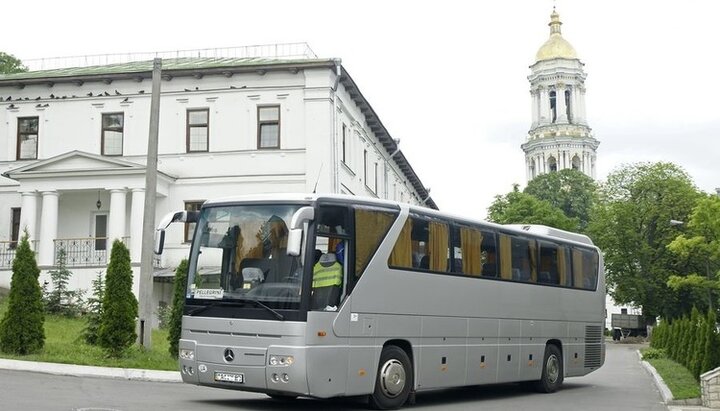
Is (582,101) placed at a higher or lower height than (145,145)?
higher

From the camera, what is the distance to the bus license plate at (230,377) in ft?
41.9

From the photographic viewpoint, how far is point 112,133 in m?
37.7

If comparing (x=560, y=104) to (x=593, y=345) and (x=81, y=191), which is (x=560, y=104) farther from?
(x=593, y=345)

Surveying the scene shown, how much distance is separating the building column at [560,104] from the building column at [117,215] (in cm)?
9052

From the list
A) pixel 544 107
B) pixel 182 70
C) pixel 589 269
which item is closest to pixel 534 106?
pixel 544 107

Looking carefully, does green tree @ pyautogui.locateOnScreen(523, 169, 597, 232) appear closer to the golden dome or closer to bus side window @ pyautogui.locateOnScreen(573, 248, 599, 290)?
the golden dome

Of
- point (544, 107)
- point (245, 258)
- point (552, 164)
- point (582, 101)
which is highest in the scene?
point (582, 101)

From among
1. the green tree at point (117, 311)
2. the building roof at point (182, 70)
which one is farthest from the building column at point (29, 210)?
the green tree at point (117, 311)

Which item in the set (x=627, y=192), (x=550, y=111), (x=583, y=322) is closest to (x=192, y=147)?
(x=583, y=322)

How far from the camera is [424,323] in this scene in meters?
14.9

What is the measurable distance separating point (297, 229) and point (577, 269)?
10.3m

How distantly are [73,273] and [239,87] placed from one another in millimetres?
9536

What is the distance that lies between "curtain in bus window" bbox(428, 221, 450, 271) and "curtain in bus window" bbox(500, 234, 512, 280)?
82.0 inches

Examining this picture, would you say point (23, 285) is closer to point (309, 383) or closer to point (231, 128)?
point (309, 383)
